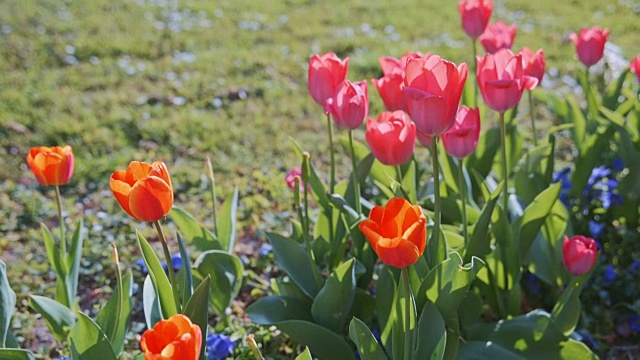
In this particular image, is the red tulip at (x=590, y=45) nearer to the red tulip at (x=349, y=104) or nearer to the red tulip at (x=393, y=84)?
the red tulip at (x=393, y=84)

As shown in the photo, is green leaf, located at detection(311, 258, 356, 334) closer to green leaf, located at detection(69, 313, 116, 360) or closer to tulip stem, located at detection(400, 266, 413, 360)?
tulip stem, located at detection(400, 266, 413, 360)

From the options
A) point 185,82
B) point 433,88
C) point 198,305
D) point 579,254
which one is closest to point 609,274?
point 579,254

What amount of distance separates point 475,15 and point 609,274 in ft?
3.10

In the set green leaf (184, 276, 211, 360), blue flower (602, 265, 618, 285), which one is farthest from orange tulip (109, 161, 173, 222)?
blue flower (602, 265, 618, 285)

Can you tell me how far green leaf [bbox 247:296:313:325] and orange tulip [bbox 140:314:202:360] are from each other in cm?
76

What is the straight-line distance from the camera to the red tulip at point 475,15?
238 centimetres

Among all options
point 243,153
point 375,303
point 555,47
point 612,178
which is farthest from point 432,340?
point 555,47

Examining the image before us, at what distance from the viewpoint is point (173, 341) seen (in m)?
1.20

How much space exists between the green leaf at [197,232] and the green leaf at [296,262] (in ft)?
0.61

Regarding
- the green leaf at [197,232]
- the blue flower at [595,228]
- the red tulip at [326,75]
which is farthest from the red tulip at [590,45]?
the green leaf at [197,232]

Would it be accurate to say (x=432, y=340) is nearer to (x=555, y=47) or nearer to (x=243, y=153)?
(x=243, y=153)

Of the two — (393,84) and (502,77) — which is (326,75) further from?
(502,77)

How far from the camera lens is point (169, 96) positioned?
4238 millimetres

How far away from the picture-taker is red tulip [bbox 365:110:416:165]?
1800 mm
